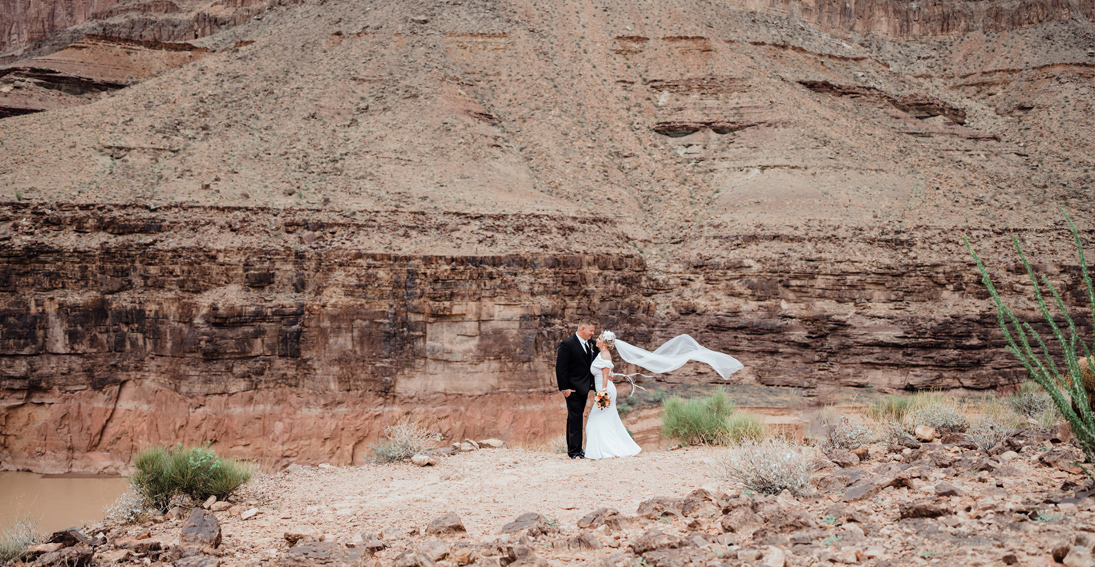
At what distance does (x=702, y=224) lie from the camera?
2833cm

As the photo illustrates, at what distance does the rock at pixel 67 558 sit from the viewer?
21.7 ft

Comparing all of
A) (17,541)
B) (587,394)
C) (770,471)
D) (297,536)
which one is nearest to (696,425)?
(587,394)

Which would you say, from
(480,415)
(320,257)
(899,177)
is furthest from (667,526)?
(899,177)

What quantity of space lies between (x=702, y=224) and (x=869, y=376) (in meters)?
7.11

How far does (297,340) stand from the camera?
23.8 meters

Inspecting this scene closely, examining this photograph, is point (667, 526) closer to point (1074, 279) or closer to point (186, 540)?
point (186, 540)

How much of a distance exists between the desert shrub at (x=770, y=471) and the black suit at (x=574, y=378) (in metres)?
4.00

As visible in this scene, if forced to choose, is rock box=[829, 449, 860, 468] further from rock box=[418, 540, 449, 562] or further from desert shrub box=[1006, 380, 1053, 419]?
desert shrub box=[1006, 380, 1053, 419]

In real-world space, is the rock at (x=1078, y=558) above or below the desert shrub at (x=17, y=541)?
above

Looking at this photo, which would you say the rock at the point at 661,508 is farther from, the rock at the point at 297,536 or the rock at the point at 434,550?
the rock at the point at 297,536

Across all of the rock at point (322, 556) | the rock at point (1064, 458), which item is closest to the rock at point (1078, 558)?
the rock at point (1064, 458)

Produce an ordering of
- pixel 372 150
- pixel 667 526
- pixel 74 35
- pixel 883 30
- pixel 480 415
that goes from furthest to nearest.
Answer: pixel 883 30 < pixel 74 35 < pixel 372 150 < pixel 480 415 < pixel 667 526

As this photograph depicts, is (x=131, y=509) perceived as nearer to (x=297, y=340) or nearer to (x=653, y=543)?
(x=653, y=543)

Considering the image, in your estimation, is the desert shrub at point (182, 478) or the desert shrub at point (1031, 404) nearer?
the desert shrub at point (182, 478)
